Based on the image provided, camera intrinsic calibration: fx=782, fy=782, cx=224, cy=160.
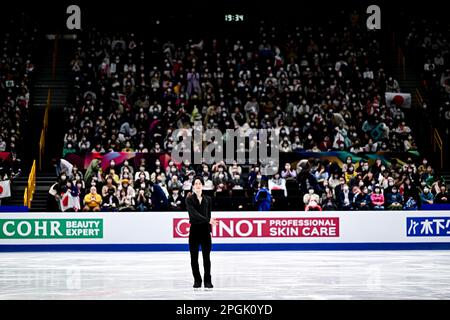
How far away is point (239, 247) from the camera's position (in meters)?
21.5

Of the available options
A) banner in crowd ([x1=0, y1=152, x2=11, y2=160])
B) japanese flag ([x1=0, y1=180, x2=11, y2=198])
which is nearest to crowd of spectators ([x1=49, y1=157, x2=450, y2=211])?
japanese flag ([x1=0, y1=180, x2=11, y2=198])

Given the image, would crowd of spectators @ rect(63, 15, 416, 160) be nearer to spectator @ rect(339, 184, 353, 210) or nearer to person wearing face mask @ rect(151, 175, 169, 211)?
spectator @ rect(339, 184, 353, 210)

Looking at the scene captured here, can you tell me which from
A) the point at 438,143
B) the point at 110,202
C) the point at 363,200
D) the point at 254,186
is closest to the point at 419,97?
the point at 438,143

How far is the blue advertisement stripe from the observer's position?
2125 centimetres

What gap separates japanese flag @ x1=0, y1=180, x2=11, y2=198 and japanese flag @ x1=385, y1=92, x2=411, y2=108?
14232 millimetres

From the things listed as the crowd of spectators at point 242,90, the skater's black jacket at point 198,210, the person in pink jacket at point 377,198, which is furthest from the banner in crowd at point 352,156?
the skater's black jacket at point 198,210

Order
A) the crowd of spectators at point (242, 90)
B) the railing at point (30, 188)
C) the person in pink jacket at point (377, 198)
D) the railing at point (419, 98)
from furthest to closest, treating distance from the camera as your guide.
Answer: the railing at point (419, 98) → the crowd of spectators at point (242, 90) → the railing at point (30, 188) → the person in pink jacket at point (377, 198)

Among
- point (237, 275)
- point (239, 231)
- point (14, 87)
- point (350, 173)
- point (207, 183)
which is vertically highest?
point (14, 87)

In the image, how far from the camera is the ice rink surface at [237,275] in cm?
1207

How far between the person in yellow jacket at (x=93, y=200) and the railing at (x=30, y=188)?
2749mm

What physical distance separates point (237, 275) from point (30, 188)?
11977 mm

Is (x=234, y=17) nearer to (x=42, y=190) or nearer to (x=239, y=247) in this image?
(x=42, y=190)

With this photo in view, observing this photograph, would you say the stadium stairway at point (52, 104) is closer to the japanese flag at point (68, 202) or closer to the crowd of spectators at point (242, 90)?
the crowd of spectators at point (242, 90)

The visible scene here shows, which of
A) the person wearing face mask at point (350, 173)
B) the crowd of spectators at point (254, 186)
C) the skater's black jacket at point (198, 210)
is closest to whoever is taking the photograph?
the skater's black jacket at point (198, 210)
